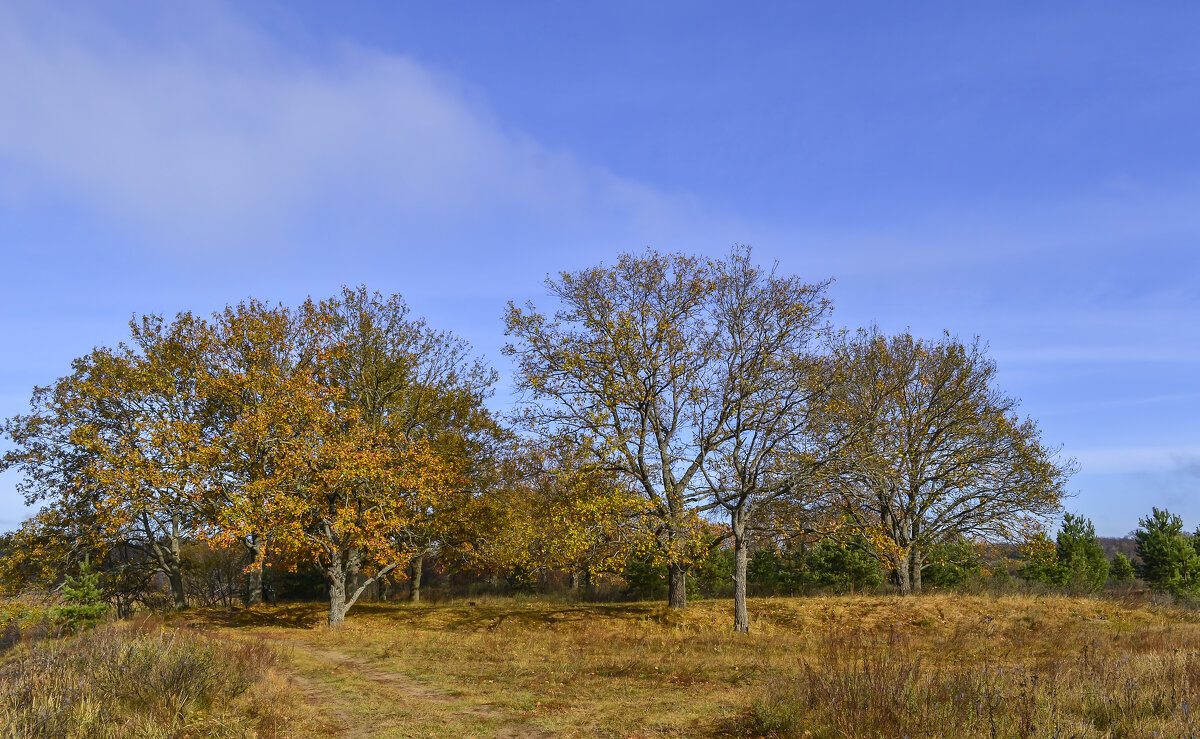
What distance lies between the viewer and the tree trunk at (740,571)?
21.6 metres

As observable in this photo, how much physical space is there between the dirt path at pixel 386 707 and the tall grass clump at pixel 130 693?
1.17 meters

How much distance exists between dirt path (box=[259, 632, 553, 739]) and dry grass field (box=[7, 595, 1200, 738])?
6 centimetres

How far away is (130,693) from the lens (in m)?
9.35

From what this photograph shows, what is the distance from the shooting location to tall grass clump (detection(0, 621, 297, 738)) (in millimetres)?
8078

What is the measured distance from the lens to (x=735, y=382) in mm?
23141

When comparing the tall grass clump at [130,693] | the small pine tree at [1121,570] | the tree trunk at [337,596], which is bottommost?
the small pine tree at [1121,570]

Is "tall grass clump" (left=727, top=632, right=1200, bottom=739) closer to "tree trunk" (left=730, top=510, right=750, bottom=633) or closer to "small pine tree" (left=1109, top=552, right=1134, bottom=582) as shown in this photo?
"tree trunk" (left=730, top=510, right=750, bottom=633)

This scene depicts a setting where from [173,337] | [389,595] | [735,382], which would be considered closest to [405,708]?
[735,382]

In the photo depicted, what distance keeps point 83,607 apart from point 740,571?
19280 millimetres

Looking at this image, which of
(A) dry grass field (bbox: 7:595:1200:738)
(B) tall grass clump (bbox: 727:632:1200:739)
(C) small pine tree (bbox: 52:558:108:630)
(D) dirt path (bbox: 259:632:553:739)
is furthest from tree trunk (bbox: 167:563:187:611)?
(B) tall grass clump (bbox: 727:632:1200:739)

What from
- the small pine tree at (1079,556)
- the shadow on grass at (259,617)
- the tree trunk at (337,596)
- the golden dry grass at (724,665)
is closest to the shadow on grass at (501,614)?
the golden dry grass at (724,665)

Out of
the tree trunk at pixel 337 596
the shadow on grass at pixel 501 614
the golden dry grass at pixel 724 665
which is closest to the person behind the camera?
the golden dry grass at pixel 724 665

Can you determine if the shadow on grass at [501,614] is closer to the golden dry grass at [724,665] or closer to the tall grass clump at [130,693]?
the golden dry grass at [724,665]

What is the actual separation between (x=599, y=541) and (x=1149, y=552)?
148 feet
